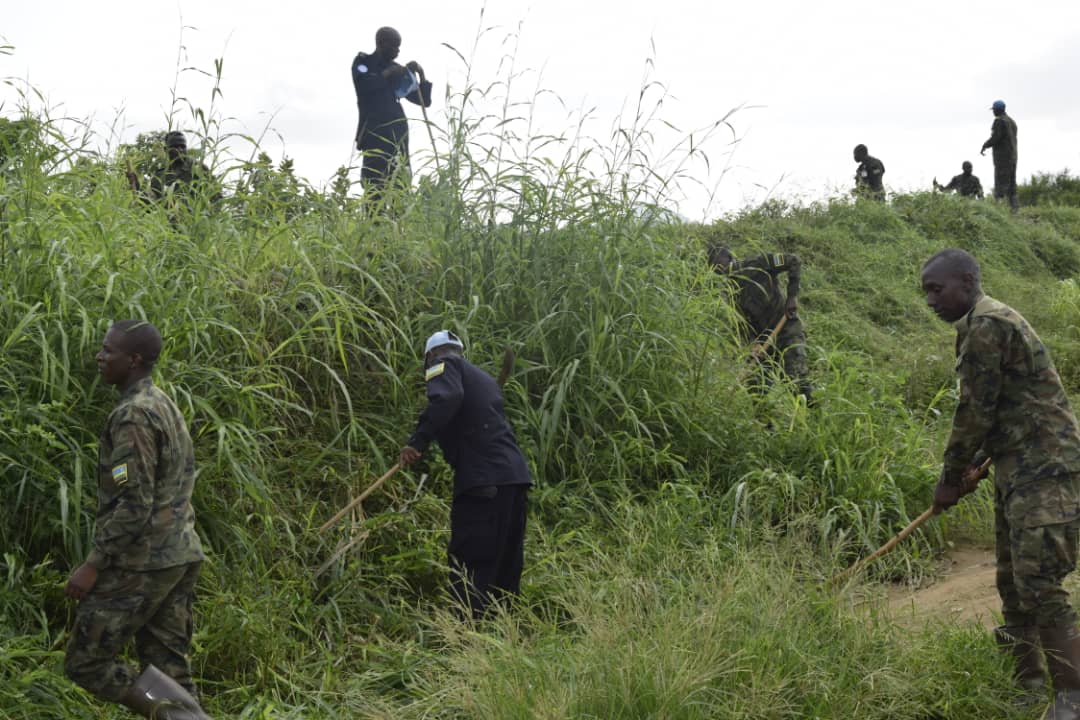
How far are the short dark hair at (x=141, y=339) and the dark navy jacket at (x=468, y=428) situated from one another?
1.31m

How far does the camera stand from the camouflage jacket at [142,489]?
3.64 m

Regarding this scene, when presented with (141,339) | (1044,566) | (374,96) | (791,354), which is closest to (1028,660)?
(1044,566)

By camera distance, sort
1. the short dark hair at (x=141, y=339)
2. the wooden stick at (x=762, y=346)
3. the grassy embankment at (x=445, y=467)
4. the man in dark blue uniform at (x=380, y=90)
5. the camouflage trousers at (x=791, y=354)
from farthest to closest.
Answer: the man in dark blue uniform at (x=380, y=90) < the camouflage trousers at (x=791, y=354) < the wooden stick at (x=762, y=346) < the grassy embankment at (x=445, y=467) < the short dark hair at (x=141, y=339)

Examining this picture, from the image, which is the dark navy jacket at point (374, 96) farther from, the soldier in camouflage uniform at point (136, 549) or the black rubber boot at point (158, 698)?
the black rubber boot at point (158, 698)

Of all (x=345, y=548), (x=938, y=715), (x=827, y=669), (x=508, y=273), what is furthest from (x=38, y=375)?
(x=938, y=715)

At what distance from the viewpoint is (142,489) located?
3.65 metres

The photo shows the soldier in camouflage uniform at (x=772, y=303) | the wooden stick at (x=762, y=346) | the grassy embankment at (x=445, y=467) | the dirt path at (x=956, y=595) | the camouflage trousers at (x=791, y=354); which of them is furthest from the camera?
the soldier in camouflage uniform at (x=772, y=303)

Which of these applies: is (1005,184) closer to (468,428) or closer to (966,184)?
(966,184)

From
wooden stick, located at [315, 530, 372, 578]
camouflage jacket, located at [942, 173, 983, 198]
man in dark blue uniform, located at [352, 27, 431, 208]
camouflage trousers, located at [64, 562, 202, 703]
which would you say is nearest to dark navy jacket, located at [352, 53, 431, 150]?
man in dark blue uniform, located at [352, 27, 431, 208]

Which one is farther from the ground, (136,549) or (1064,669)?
(136,549)

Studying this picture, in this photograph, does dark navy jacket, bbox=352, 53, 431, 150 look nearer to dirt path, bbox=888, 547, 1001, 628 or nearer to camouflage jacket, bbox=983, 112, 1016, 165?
dirt path, bbox=888, 547, 1001, 628

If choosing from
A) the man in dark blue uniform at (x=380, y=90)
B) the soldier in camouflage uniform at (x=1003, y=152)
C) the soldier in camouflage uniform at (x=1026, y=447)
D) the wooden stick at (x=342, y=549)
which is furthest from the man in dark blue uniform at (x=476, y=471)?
the soldier in camouflage uniform at (x=1003, y=152)

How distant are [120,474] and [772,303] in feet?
19.5

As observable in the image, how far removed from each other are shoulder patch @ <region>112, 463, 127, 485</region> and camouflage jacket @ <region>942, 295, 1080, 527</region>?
2919 mm
